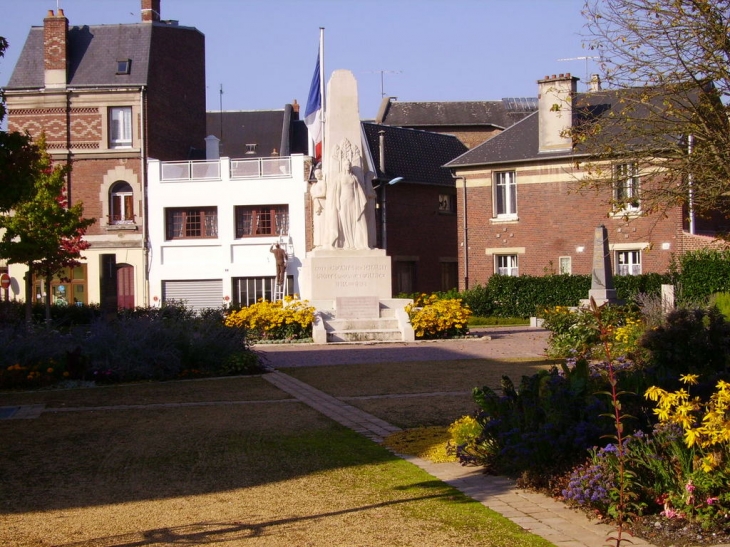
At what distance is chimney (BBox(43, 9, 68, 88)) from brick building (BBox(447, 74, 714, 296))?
19204 mm

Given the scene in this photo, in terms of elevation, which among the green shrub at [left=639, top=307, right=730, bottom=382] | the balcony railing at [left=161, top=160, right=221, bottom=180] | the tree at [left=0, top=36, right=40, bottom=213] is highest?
the balcony railing at [left=161, top=160, right=221, bottom=180]

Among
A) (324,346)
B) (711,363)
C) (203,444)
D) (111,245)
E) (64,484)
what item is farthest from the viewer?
(111,245)

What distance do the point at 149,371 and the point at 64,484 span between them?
7.82 metres

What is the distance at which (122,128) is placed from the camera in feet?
147

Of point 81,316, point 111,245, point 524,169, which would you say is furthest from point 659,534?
point 111,245

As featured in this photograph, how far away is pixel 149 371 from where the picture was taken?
15.5 m

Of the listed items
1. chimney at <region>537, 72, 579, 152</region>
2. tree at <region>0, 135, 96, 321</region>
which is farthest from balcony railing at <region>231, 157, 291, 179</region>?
chimney at <region>537, 72, 579, 152</region>

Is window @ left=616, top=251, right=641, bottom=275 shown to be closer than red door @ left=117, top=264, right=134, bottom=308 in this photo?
Yes

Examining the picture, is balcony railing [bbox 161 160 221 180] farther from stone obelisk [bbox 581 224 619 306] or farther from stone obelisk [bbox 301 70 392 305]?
stone obelisk [bbox 581 224 619 306]

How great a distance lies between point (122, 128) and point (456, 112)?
20.0 m

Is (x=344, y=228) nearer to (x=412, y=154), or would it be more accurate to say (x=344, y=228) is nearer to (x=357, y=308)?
(x=357, y=308)

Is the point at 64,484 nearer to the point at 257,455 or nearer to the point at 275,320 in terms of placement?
the point at 257,455

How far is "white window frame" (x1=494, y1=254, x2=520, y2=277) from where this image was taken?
3869 cm

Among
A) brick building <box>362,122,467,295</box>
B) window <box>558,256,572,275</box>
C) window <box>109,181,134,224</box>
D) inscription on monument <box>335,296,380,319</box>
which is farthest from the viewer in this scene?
window <box>109,181,134,224</box>
